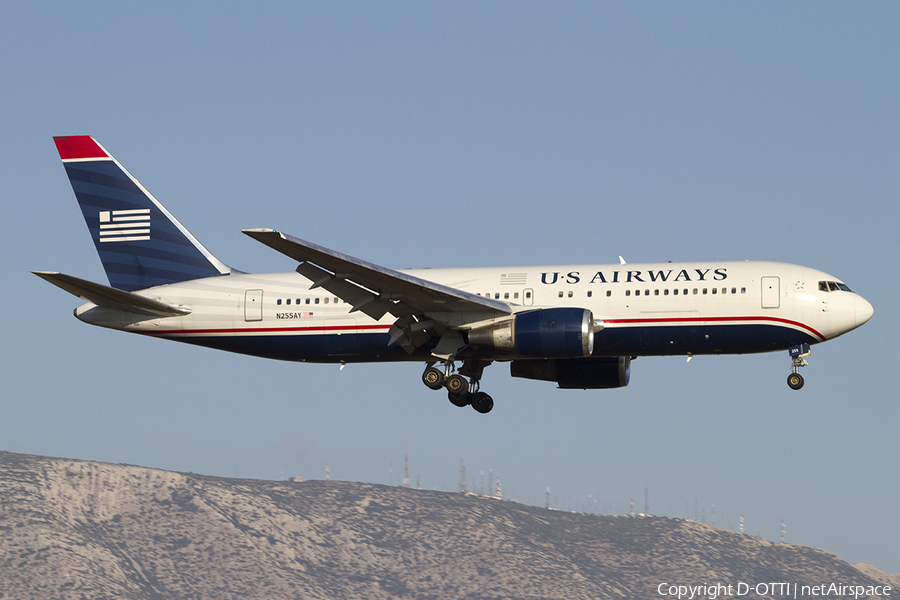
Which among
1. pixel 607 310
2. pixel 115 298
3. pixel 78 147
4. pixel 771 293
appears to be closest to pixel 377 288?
pixel 607 310

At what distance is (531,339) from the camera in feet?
149

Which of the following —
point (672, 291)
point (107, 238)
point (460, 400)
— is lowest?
point (460, 400)

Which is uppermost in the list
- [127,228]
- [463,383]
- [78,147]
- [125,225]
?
[78,147]

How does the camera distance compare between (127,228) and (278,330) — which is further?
(127,228)

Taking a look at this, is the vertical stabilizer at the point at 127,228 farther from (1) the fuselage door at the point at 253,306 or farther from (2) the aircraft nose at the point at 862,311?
(2) the aircraft nose at the point at 862,311

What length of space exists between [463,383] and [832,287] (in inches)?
592

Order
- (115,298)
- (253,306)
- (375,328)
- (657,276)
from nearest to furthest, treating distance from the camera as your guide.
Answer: (657,276) < (375,328) < (115,298) < (253,306)

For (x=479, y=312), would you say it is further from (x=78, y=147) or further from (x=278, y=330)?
(x=78, y=147)

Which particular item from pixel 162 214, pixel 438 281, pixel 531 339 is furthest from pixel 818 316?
pixel 162 214

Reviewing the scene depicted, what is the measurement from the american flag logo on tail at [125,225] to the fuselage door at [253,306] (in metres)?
7.11

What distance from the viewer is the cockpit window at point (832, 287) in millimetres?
46375

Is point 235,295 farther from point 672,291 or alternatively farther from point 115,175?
point 672,291

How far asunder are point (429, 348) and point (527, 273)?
197 inches

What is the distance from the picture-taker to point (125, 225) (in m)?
56.0
